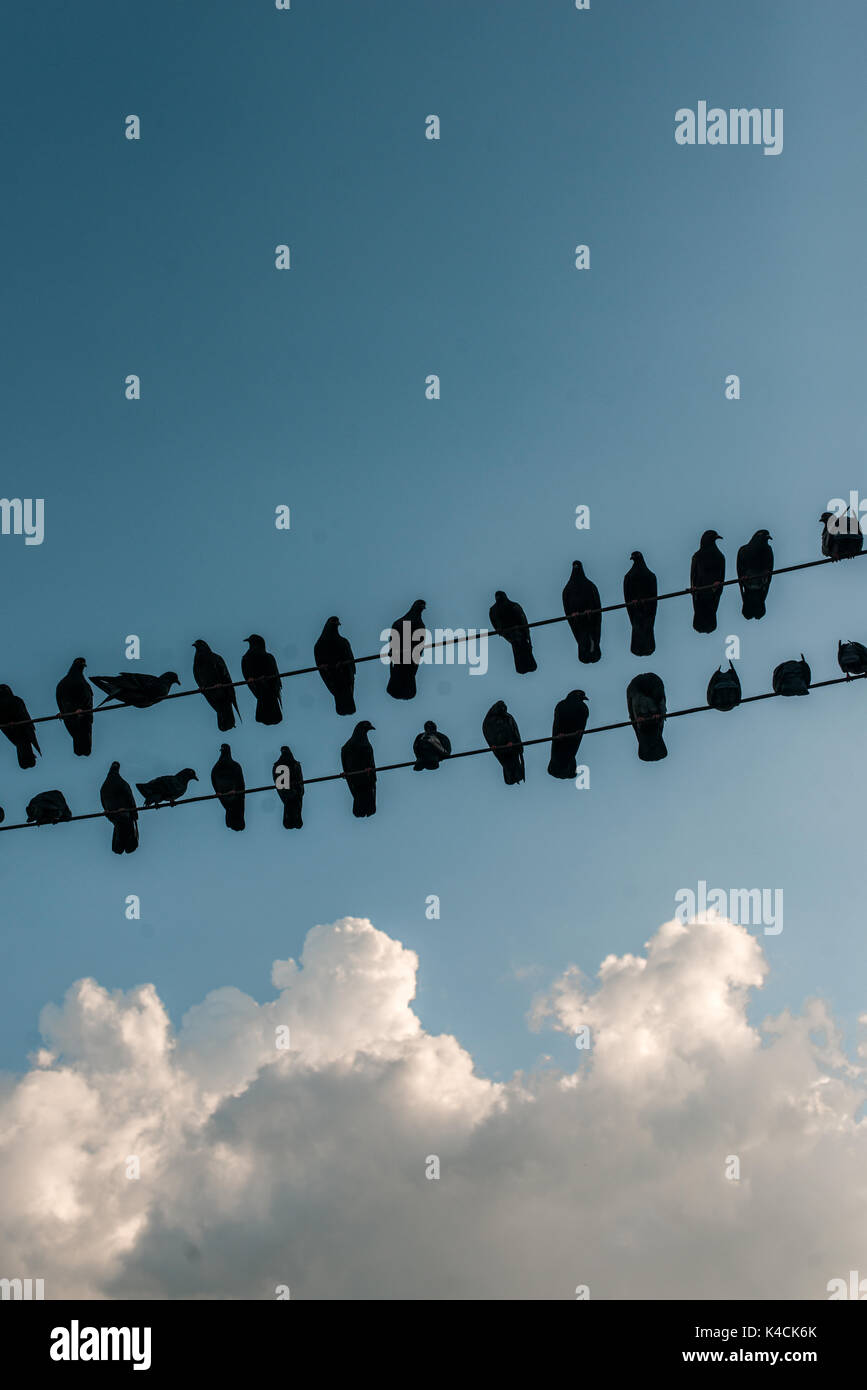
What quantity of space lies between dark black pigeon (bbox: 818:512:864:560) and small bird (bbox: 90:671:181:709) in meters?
6.74

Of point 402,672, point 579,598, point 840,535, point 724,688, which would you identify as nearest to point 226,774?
point 402,672

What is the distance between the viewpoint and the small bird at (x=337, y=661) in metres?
13.8

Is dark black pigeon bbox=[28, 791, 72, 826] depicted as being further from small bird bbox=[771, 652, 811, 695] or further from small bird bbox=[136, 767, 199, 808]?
small bird bbox=[771, 652, 811, 695]

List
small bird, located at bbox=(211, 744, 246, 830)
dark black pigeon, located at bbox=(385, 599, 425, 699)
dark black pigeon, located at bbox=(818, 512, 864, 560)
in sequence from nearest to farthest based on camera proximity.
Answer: dark black pigeon, located at bbox=(818, 512, 864, 560) < dark black pigeon, located at bbox=(385, 599, 425, 699) < small bird, located at bbox=(211, 744, 246, 830)

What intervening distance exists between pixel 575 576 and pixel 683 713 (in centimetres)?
445

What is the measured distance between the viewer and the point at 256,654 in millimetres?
15031

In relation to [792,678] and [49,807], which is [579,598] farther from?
[49,807]

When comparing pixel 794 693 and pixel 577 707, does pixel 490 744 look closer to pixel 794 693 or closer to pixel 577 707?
pixel 577 707

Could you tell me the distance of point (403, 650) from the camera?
1380 centimetres

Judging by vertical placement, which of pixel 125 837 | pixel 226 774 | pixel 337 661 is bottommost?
pixel 125 837

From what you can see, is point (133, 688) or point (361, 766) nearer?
point (133, 688)

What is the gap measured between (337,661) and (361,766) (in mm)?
1463

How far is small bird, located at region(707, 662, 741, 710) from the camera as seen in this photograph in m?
13.0

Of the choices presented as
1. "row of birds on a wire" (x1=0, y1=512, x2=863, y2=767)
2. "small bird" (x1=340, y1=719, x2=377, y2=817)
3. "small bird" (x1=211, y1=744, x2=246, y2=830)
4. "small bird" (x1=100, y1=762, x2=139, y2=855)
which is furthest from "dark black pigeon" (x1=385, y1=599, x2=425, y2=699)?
"small bird" (x1=100, y1=762, x2=139, y2=855)
